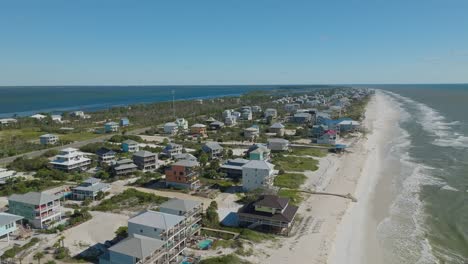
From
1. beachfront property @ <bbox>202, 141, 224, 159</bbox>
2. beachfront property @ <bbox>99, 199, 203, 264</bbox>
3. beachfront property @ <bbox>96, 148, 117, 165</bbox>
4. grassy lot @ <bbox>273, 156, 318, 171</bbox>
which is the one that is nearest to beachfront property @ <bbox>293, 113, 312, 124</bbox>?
grassy lot @ <bbox>273, 156, 318, 171</bbox>

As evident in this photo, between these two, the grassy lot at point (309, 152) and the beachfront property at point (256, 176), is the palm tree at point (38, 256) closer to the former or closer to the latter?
the beachfront property at point (256, 176)

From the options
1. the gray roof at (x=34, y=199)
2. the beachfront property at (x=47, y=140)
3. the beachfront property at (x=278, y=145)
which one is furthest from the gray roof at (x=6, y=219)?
the beachfront property at (x=47, y=140)

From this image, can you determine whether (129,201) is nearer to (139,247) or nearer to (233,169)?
→ (233,169)

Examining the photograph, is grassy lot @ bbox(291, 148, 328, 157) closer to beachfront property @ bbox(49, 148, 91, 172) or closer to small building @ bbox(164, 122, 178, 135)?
small building @ bbox(164, 122, 178, 135)

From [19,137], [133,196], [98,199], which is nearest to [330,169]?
[133,196]

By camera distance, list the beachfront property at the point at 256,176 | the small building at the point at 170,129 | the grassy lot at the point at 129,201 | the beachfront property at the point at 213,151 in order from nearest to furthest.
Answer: the grassy lot at the point at 129,201, the beachfront property at the point at 256,176, the beachfront property at the point at 213,151, the small building at the point at 170,129

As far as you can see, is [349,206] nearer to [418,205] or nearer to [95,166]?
[418,205]

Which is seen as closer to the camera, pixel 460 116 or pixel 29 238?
pixel 29 238
